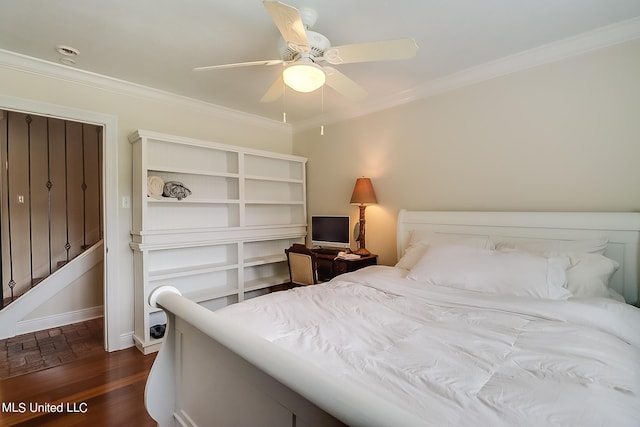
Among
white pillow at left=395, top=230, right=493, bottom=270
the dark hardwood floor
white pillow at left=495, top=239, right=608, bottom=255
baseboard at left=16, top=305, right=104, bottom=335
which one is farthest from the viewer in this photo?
baseboard at left=16, top=305, right=104, bottom=335

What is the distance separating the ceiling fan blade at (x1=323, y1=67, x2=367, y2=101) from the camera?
75.0 inches

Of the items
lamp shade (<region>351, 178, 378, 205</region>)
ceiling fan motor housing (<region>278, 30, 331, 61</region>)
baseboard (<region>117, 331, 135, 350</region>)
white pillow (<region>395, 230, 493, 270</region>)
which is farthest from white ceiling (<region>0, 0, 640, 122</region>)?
baseboard (<region>117, 331, 135, 350</region>)

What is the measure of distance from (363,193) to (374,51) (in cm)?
172

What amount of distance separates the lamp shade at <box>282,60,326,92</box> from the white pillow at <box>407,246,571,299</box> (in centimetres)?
143

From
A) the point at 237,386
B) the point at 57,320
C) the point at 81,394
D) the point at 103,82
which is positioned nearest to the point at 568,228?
the point at 237,386

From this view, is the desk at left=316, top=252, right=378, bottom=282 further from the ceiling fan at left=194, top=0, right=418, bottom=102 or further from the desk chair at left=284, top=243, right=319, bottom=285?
the ceiling fan at left=194, top=0, right=418, bottom=102

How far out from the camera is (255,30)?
198cm

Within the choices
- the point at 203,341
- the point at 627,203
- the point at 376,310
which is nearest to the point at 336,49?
the point at 376,310

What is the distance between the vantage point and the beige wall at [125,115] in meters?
2.44

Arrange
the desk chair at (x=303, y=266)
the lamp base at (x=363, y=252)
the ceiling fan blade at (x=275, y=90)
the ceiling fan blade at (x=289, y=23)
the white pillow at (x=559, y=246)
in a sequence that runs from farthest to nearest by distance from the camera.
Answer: the lamp base at (x=363, y=252) → the desk chair at (x=303, y=266) → the ceiling fan blade at (x=275, y=90) → the white pillow at (x=559, y=246) → the ceiling fan blade at (x=289, y=23)

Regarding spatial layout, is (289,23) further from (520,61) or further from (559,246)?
(559,246)

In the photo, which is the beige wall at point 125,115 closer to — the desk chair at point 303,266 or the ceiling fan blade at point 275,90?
the ceiling fan blade at point 275,90

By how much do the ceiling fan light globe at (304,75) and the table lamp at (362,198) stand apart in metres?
1.57

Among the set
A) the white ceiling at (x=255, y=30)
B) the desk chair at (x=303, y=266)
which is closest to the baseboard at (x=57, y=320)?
the desk chair at (x=303, y=266)
